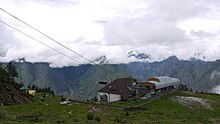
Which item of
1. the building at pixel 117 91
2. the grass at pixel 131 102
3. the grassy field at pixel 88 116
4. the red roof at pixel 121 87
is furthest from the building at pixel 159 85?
the grassy field at pixel 88 116

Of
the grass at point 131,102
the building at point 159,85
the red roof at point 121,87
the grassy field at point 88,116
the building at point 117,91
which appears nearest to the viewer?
the grassy field at point 88,116

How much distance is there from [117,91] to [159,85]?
15.0 meters

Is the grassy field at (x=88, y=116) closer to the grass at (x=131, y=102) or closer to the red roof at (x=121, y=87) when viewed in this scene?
the grass at (x=131, y=102)

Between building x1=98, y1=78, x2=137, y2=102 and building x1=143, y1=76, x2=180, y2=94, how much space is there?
5.19 metres

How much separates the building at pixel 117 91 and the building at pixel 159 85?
519 cm

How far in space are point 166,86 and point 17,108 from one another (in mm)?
65670

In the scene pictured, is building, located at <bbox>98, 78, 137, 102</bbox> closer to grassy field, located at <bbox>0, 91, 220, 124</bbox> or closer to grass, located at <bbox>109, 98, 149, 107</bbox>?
grass, located at <bbox>109, 98, 149, 107</bbox>

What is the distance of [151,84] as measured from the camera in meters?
100

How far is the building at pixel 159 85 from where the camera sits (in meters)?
99.8

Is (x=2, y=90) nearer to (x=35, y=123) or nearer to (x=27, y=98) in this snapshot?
(x=27, y=98)

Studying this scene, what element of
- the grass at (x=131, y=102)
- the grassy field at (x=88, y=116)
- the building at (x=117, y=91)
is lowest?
the grassy field at (x=88, y=116)

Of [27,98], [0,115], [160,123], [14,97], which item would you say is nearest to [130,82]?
[27,98]

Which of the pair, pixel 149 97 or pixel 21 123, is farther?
pixel 149 97

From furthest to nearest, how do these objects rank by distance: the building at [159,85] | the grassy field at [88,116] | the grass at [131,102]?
the building at [159,85], the grass at [131,102], the grassy field at [88,116]
